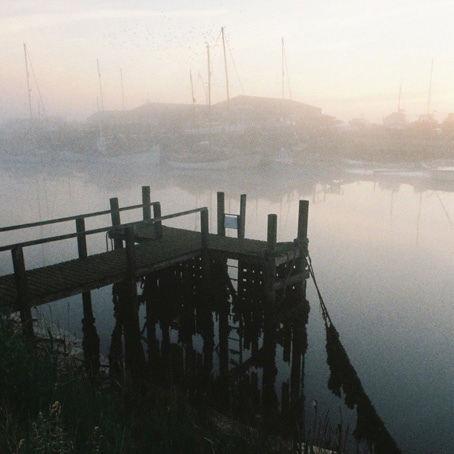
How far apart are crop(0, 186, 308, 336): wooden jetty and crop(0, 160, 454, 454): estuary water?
6.46 ft

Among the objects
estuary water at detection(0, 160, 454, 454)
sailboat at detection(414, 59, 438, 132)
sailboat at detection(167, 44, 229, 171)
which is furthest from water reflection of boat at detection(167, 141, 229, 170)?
sailboat at detection(414, 59, 438, 132)

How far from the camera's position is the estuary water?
980cm

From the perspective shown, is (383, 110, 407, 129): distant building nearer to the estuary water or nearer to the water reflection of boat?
the water reflection of boat

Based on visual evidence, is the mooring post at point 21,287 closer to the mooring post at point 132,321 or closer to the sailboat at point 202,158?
the mooring post at point 132,321

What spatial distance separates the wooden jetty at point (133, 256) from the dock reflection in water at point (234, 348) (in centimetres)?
63

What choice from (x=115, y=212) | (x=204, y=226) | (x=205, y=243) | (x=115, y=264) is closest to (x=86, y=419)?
(x=115, y=264)

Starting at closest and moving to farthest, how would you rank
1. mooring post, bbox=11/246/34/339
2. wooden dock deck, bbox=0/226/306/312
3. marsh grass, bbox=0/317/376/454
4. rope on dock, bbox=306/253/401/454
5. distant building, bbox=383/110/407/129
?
1. marsh grass, bbox=0/317/376/454
2. mooring post, bbox=11/246/34/339
3. rope on dock, bbox=306/253/401/454
4. wooden dock deck, bbox=0/226/306/312
5. distant building, bbox=383/110/407/129

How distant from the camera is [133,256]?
10.2 metres

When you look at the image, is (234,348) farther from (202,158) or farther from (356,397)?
(202,158)

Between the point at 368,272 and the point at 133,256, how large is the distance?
43.7 ft

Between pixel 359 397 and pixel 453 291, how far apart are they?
972 cm

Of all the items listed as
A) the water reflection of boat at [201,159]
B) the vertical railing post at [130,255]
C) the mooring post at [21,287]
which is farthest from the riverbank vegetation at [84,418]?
the water reflection of boat at [201,159]

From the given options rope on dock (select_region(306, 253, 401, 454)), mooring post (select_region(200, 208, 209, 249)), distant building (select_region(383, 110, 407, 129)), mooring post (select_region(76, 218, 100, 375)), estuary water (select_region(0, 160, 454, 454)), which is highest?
distant building (select_region(383, 110, 407, 129))

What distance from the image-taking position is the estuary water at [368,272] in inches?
386
